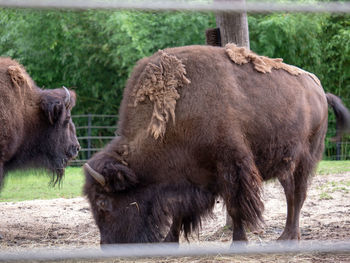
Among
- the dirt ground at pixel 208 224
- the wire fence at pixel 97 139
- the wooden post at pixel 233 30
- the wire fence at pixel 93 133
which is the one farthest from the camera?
the wire fence at pixel 93 133

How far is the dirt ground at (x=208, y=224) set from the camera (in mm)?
4221

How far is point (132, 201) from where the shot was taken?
141 inches

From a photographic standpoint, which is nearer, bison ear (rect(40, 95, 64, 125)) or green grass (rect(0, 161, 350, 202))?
bison ear (rect(40, 95, 64, 125))

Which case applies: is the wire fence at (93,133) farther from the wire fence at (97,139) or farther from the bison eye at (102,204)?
the bison eye at (102,204)

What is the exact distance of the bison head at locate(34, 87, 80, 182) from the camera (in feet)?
17.2

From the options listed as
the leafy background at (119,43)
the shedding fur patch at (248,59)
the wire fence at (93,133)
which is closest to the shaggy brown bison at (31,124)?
the shedding fur patch at (248,59)

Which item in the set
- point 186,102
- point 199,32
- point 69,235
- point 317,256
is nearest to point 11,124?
point 69,235

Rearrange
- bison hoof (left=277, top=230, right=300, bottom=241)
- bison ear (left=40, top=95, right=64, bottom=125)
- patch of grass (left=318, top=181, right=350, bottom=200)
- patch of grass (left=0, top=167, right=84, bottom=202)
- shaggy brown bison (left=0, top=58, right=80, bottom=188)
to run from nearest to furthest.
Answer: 1. bison hoof (left=277, top=230, right=300, bottom=241)
2. shaggy brown bison (left=0, top=58, right=80, bottom=188)
3. bison ear (left=40, top=95, right=64, bottom=125)
4. patch of grass (left=318, top=181, right=350, bottom=200)
5. patch of grass (left=0, top=167, right=84, bottom=202)

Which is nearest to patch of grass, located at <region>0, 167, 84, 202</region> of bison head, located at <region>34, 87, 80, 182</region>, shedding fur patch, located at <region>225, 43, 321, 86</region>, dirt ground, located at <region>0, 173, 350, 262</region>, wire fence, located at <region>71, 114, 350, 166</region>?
dirt ground, located at <region>0, 173, 350, 262</region>

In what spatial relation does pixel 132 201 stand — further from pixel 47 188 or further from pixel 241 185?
pixel 47 188

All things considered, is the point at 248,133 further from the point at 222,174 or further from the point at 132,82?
the point at 132,82

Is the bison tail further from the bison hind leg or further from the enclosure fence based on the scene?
the enclosure fence

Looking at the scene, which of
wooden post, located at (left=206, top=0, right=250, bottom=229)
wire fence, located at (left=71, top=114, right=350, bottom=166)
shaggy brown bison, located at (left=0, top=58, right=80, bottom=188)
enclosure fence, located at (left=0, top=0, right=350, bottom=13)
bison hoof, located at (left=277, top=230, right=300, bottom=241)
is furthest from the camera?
wire fence, located at (left=71, top=114, right=350, bottom=166)

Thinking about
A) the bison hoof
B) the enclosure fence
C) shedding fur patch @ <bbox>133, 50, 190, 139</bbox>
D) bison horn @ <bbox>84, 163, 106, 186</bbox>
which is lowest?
the bison hoof
